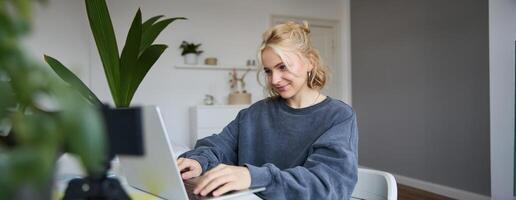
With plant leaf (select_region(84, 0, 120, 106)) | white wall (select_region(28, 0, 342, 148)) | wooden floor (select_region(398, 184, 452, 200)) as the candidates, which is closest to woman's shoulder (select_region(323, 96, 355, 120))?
plant leaf (select_region(84, 0, 120, 106))

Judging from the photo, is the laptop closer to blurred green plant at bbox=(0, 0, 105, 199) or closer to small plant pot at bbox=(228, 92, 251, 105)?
blurred green plant at bbox=(0, 0, 105, 199)

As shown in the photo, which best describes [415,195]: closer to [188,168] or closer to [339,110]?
[339,110]

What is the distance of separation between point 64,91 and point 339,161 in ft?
2.65

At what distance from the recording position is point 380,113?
14.7 ft

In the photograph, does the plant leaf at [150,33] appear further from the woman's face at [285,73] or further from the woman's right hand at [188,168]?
the woman's right hand at [188,168]

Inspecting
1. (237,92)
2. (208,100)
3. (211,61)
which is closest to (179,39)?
(211,61)

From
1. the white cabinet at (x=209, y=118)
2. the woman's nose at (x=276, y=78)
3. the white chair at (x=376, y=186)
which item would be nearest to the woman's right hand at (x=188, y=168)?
the woman's nose at (x=276, y=78)

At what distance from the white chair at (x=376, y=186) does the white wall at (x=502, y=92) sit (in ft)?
7.63

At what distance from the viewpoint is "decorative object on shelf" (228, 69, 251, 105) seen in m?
4.46

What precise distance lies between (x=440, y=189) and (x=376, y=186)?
2.97 m

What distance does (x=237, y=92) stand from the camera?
4551 millimetres

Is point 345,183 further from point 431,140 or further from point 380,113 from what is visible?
point 380,113

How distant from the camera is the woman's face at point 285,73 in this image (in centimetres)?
118

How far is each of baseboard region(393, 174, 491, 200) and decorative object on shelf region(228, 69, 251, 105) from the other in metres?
1.91
